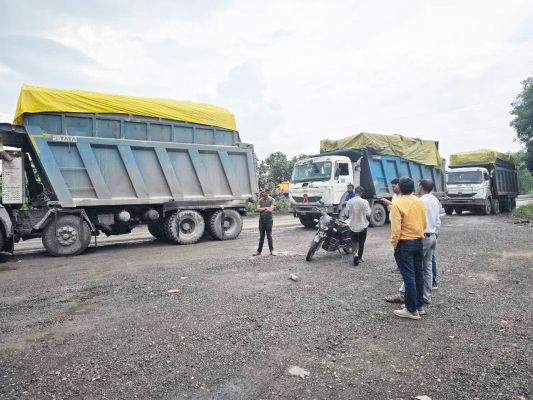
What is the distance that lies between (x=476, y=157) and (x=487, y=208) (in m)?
2.76

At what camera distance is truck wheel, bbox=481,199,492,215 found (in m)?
16.8

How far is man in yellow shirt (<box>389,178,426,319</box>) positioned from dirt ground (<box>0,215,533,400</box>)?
9.5 inches

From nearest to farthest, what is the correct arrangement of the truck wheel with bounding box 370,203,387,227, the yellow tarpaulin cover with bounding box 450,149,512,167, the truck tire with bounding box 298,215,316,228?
1. the truck tire with bounding box 298,215,316,228
2. the truck wheel with bounding box 370,203,387,227
3. the yellow tarpaulin cover with bounding box 450,149,512,167

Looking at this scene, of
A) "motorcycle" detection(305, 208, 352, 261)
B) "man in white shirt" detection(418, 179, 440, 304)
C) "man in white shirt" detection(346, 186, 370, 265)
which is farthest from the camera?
"motorcycle" detection(305, 208, 352, 261)

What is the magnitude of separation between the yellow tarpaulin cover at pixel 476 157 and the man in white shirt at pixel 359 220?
14.5 metres

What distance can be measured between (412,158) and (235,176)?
26.1 feet

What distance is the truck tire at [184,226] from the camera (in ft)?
30.0

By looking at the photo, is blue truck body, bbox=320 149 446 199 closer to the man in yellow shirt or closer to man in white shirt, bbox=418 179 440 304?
man in white shirt, bbox=418 179 440 304

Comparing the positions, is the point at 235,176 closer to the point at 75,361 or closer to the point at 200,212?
the point at 200,212

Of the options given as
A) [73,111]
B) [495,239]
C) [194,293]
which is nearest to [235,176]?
[73,111]

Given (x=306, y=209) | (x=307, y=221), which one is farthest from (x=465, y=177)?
(x=306, y=209)

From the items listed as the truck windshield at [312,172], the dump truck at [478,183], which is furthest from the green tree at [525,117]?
the truck windshield at [312,172]

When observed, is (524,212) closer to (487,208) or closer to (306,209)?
(487,208)

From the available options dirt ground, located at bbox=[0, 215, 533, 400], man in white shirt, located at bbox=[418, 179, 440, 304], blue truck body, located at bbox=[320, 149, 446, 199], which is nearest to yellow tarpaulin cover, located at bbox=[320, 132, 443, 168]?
blue truck body, located at bbox=[320, 149, 446, 199]
